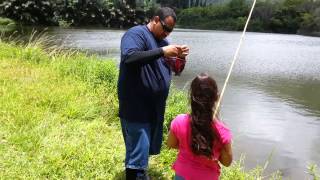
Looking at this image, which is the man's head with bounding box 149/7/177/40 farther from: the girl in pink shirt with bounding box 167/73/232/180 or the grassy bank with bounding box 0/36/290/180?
the grassy bank with bounding box 0/36/290/180

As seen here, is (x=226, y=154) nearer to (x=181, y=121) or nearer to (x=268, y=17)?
(x=181, y=121)

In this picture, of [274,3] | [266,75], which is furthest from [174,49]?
[274,3]

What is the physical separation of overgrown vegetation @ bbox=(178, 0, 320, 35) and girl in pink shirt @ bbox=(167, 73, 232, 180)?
71.5m

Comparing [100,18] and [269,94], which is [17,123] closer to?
[269,94]

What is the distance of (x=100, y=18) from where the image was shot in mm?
61219

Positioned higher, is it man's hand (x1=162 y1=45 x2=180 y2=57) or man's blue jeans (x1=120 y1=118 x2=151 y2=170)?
man's hand (x1=162 y1=45 x2=180 y2=57)

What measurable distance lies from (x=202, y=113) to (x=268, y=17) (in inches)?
3233

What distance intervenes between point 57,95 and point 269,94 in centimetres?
991

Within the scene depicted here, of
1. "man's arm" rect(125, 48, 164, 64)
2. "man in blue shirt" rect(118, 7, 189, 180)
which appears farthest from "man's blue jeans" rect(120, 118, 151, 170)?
"man's arm" rect(125, 48, 164, 64)

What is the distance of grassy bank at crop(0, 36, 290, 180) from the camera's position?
4.68m

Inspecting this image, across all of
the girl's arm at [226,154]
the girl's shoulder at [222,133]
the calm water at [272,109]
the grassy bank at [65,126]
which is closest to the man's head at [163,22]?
the girl's shoulder at [222,133]

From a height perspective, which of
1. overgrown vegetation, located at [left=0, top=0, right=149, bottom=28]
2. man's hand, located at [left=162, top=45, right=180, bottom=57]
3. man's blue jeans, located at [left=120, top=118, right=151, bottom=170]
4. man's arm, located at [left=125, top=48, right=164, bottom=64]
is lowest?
overgrown vegetation, located at [left=0, top=0, right=149, bottom=28]

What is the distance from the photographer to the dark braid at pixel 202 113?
3021 mm

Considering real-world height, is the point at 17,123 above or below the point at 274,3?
above
